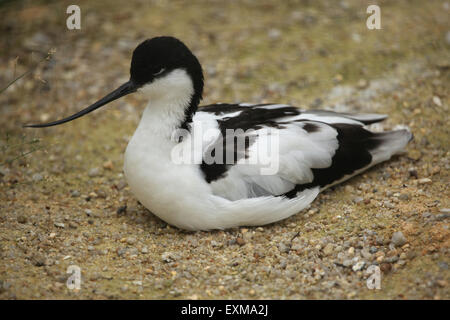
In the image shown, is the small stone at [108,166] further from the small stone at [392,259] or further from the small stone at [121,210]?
the small stone at [392,259]

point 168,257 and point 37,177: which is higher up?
point 37,177

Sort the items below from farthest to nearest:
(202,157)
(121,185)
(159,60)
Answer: (121,185) < (202,157) < (159,60)

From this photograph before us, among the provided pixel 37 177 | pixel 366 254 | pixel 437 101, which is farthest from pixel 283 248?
pixel 437 101

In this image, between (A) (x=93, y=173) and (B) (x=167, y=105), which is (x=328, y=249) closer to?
(B) (x=167, y=105)

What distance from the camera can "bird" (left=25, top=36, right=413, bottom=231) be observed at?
4.36 meters

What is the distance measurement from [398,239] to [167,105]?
2107mm

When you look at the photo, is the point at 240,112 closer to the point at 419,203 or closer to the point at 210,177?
the point at 210,177

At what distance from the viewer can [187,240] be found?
4.47m

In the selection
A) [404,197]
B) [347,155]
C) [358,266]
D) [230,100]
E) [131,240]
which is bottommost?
[358,266]

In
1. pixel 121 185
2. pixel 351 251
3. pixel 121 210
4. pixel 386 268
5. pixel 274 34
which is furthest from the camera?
pixel 274 34

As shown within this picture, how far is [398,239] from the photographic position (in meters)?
4.13

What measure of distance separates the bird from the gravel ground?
224 mm

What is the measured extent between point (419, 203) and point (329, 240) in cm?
90

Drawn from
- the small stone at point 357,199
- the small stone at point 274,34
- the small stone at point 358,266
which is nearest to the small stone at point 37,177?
the small stone at point 357,199
